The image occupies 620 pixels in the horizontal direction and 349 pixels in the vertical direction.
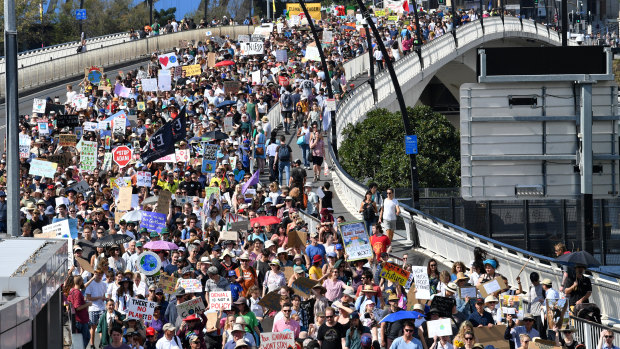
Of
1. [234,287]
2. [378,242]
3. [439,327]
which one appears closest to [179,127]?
[378,242]

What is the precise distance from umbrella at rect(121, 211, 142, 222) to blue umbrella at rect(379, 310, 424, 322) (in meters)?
9.44

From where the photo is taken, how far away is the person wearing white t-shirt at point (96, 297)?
692 inches

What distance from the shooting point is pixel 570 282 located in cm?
1730

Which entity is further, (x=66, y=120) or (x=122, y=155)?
(x=66, y=120)

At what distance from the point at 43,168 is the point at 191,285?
37.5ft

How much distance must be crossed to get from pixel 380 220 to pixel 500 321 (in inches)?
309

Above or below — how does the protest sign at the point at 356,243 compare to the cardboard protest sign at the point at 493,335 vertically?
above

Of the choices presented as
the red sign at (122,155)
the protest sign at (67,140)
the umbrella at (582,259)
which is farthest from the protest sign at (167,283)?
the protest sign at (67,140)

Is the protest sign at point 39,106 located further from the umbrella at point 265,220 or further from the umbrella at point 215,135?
the umbrella at point 265,220

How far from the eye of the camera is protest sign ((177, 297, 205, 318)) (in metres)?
16.1

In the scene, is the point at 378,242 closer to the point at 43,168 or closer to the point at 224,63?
the point at 43,168

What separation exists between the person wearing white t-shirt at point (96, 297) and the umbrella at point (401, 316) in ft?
15.6

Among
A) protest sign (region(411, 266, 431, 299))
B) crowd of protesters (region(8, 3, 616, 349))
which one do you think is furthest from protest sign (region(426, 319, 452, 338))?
protest sign (region(411, 266, 431, 299))

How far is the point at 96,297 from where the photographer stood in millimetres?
17672
